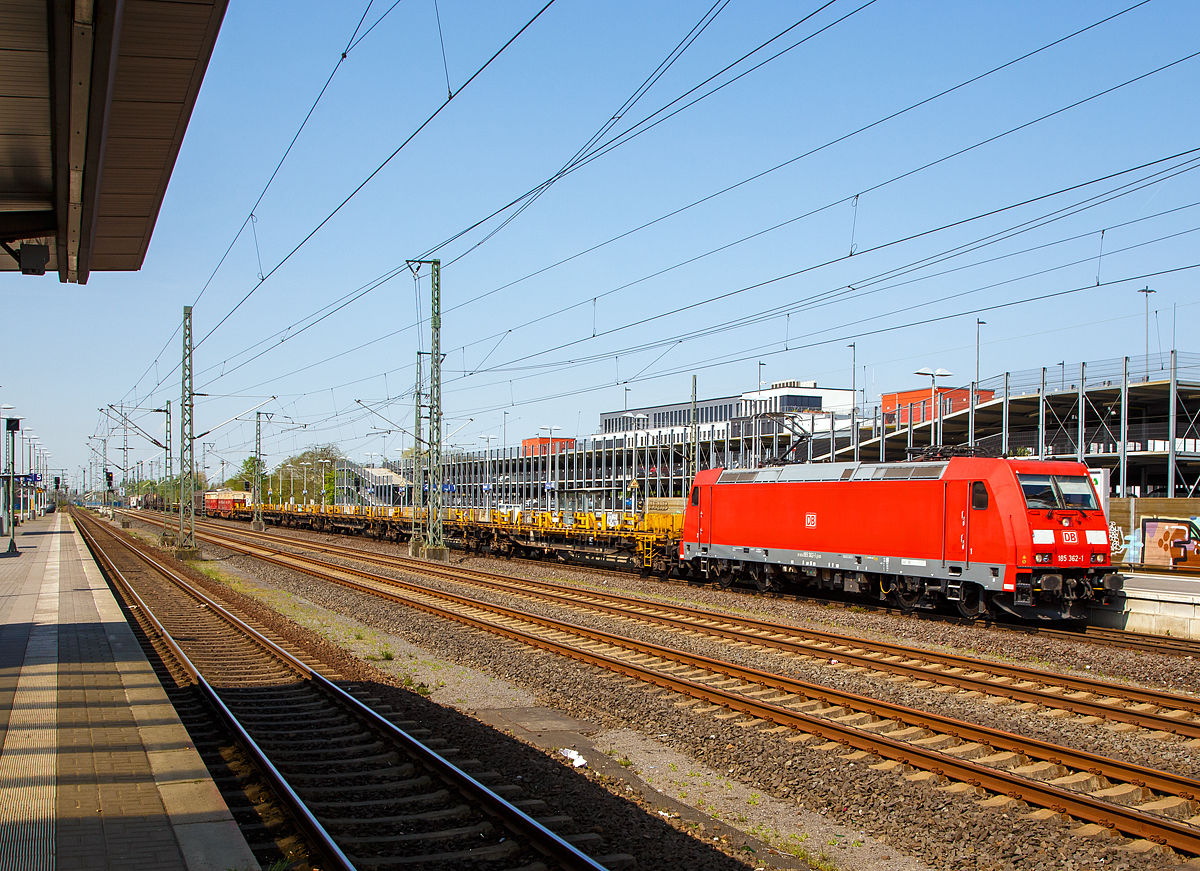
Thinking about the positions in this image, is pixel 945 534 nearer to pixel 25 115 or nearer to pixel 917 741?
pixel 917 741

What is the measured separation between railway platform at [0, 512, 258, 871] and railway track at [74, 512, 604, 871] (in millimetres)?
668

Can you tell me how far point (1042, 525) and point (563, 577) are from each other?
15025mm

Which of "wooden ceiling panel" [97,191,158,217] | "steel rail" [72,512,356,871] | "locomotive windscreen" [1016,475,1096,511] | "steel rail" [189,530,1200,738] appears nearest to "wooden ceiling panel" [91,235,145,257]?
"wooden ceiling panel" [97,191,158,217]

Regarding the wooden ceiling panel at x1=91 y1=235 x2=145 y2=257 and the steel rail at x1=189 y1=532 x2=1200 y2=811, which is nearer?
the steel rail at x1=189 y1=532 x2=1200 y2=811

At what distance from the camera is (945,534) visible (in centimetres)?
1783

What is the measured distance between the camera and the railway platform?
5551 millimetres

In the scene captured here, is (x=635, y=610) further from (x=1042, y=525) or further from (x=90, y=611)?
(x=90, y=611)

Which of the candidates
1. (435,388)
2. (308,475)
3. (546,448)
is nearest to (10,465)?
(435,388)

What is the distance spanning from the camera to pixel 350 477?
10556 cm

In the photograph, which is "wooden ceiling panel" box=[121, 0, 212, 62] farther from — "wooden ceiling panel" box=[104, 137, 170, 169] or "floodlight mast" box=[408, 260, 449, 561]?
"floodlight mast" box=[408, 260, 449, 561]

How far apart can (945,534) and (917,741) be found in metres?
9.49

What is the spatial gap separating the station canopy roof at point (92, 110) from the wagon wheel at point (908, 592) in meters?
15.4

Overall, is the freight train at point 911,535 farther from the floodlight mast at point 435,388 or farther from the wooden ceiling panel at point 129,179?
the wooden ceiling panel at point 129,179

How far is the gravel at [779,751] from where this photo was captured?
21.9 ft
